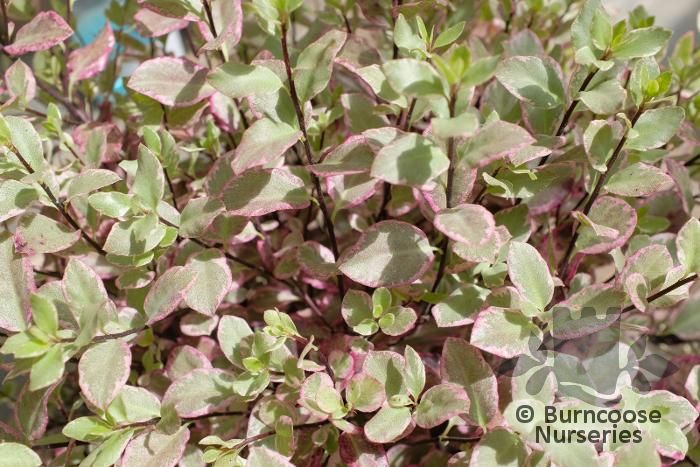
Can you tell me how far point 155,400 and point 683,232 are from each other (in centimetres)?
45

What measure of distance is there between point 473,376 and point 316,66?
28 cm

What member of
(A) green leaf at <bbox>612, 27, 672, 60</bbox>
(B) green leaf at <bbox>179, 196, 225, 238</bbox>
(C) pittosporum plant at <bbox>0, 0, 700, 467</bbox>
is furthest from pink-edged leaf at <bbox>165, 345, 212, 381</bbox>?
(A) green leaf at <bbox>612, 27, 672, 60</bbox>

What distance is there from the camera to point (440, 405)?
1.55 ft

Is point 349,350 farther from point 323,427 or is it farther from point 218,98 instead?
point 218,98

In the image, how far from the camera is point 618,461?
46 cm

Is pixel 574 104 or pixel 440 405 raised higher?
pixel 574 104

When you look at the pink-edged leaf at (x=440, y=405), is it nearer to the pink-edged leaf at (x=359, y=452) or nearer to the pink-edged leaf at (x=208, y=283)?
the pink-edged leaf at (x=359, y=452)

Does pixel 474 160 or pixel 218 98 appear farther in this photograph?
pixel 218 98

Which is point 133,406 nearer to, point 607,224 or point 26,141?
point 26,141

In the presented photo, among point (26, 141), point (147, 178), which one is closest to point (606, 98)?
point (147, 178)

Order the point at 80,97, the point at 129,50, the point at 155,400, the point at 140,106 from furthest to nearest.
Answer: the point at 129,50
the point at 80,97
the point at 140,106
the point at 155,400

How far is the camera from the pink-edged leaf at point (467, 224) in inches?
16.8

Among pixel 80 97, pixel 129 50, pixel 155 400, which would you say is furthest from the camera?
pixel 129 50

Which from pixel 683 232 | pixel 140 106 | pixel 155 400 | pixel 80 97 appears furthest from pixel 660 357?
pixel 80 97
